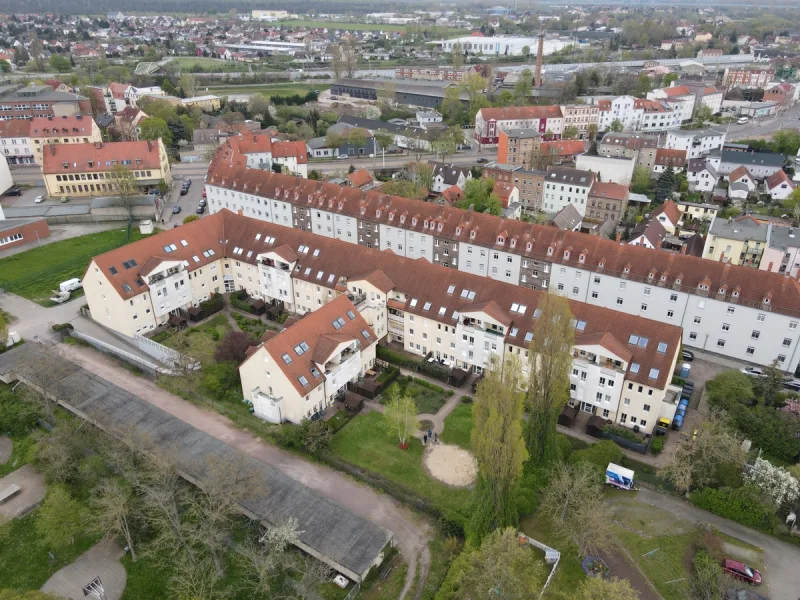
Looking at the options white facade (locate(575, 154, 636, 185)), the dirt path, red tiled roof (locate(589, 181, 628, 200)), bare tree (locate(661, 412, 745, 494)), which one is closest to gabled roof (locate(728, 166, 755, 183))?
white facade (locate(575, 154, 636, 185))

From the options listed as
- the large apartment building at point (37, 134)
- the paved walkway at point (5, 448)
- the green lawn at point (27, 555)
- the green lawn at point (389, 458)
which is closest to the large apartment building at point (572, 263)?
the green lawn at point (389, 458)

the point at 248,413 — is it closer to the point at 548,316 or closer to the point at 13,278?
the point at 548,316

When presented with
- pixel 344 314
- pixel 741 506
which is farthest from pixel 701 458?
pixel 344 314

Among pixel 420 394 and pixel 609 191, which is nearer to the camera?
pixel 420 394

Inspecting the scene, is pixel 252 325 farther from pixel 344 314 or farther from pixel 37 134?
pixel 37 134

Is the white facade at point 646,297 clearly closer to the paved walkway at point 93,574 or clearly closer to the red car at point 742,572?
the red car at point 742,572
